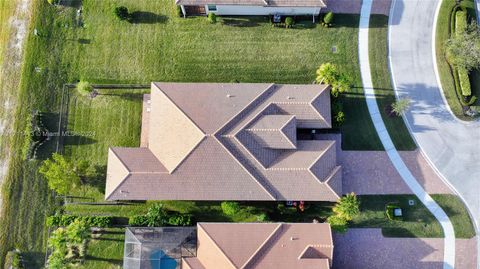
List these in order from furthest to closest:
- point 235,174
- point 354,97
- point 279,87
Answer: point 354,97
point 279,87
point 235,174

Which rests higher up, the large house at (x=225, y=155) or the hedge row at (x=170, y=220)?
the large house at (x=225, y=155)

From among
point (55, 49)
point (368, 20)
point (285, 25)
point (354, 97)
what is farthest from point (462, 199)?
point (55, 49)

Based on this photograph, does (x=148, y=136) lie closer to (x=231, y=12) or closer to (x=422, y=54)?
(x=231, y=12)

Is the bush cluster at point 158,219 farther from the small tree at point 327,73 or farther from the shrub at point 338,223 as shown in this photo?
the small tree at point 327,73

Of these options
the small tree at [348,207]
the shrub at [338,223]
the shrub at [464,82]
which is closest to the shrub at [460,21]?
the shrub at [464,82]

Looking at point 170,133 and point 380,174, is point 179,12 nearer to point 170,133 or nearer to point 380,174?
point 170,133

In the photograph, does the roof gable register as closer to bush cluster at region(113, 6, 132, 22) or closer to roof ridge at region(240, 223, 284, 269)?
bush cluster at region(113, 6, 132, 22)
